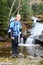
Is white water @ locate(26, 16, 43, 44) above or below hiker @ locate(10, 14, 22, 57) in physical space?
below

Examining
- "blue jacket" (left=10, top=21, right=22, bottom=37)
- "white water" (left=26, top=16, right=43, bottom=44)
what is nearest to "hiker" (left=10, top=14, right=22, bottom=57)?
"blue jacket" (left=10, top=21, right=22, bottom=37)

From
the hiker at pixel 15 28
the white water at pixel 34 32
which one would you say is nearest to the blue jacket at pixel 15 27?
the hiker at pixel 15 28

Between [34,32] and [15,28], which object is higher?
[15,28]

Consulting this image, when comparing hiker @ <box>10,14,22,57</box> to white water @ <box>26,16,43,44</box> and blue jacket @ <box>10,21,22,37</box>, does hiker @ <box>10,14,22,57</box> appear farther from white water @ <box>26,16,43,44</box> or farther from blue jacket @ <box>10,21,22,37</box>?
white water @ <box>26,16,43,44</box>

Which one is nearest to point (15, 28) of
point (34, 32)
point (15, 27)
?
point (15, 27)

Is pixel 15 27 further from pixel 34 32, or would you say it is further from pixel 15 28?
pixel 34 32

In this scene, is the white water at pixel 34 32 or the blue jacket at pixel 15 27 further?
the white water at pixel 34 32

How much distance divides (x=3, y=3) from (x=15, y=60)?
44.4 feet

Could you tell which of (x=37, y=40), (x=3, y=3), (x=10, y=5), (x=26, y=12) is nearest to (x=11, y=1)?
(x=10, y=5)

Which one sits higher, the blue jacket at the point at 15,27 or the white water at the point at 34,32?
the blue jacket at the point at 15,27

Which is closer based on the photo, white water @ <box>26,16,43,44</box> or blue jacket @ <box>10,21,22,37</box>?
blue jacket @ <box>10,21,22,37</box>

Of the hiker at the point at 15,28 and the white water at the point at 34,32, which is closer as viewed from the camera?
the hiker at the point at 15,28

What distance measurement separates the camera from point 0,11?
2558cm

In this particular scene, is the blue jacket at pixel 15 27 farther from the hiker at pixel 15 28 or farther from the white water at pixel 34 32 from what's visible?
the white water at pixel 34 32
